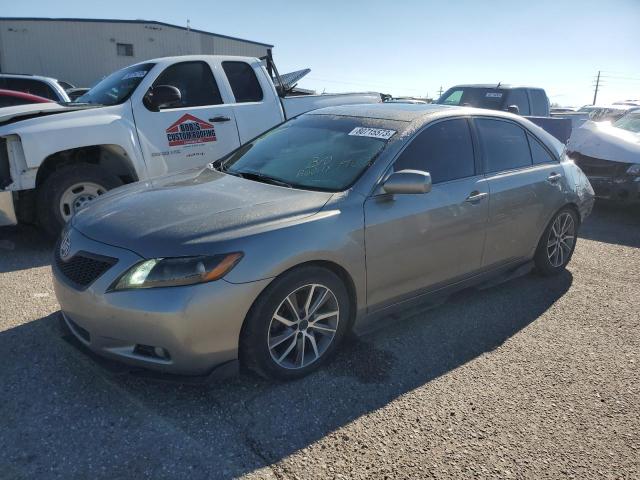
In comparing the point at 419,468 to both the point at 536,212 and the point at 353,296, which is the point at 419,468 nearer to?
the point at 353,296

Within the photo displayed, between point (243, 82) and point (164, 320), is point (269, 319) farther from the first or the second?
point (243, 82)

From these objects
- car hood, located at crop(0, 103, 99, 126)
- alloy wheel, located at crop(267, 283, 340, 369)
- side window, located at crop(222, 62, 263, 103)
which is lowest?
alloy wheel, located at crop(267, 283, 340, 369)

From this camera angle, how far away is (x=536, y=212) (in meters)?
4.21

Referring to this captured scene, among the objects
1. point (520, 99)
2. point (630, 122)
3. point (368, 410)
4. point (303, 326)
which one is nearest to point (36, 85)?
point (303, 326)

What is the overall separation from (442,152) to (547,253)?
1703mm

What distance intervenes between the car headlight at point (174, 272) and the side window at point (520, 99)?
9902 mm

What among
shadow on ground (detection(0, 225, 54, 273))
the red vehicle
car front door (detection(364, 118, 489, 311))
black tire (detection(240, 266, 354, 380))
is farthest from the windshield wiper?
the red vehicle

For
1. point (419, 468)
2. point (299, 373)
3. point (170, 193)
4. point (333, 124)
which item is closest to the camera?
point (419, 468)

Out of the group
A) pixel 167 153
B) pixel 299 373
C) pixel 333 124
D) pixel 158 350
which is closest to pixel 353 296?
pixel 299 373

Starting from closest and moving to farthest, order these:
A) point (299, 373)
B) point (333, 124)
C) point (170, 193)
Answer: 1. point (299, 373)
2. point (170, 193)
3. point (333, 124)

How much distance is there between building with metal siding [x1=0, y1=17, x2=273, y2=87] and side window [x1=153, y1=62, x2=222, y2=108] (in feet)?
93.6

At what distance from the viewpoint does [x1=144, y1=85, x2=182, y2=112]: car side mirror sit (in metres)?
5.20

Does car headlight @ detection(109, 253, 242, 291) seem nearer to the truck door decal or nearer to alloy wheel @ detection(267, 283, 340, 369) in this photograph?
alloy wheel @ detection(267, 283, 340, 369)

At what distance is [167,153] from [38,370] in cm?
312
